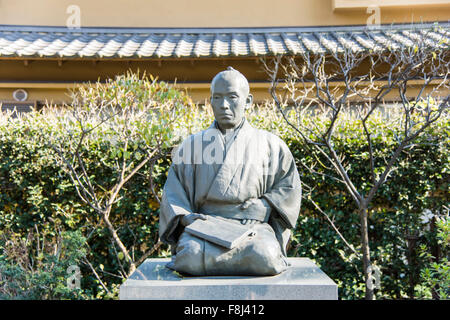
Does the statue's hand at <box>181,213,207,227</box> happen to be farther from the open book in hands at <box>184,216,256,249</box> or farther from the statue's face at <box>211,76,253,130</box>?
the statue's face at <box>211,76,253,130</box>

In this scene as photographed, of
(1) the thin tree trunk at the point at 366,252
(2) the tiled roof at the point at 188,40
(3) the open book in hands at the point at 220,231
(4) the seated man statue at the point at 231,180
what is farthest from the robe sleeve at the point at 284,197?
(2) the tiled roof at the point at 188,40

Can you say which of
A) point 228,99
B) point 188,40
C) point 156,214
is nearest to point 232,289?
point 228,99

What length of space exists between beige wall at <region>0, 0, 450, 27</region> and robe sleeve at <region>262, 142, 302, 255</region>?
6.52 metres

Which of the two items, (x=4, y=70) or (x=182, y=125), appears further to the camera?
(x=4, y=70)

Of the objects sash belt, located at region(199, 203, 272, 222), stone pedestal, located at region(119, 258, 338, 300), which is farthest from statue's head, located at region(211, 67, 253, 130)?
stone pedestal, located at region(119, 258, 338, 300)

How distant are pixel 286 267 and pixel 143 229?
264 centimetres

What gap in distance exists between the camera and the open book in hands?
284 cm

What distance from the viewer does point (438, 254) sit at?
17.1 ft

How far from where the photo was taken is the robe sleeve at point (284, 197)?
10.7 ft

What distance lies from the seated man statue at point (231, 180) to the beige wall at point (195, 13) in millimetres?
6398

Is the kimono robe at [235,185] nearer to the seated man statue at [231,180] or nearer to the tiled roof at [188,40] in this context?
the seated man statue at [231,180]

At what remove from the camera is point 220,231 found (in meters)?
2.95

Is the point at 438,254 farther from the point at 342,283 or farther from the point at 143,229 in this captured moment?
the point at 143,229

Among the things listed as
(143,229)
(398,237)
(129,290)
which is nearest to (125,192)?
(143,229)
